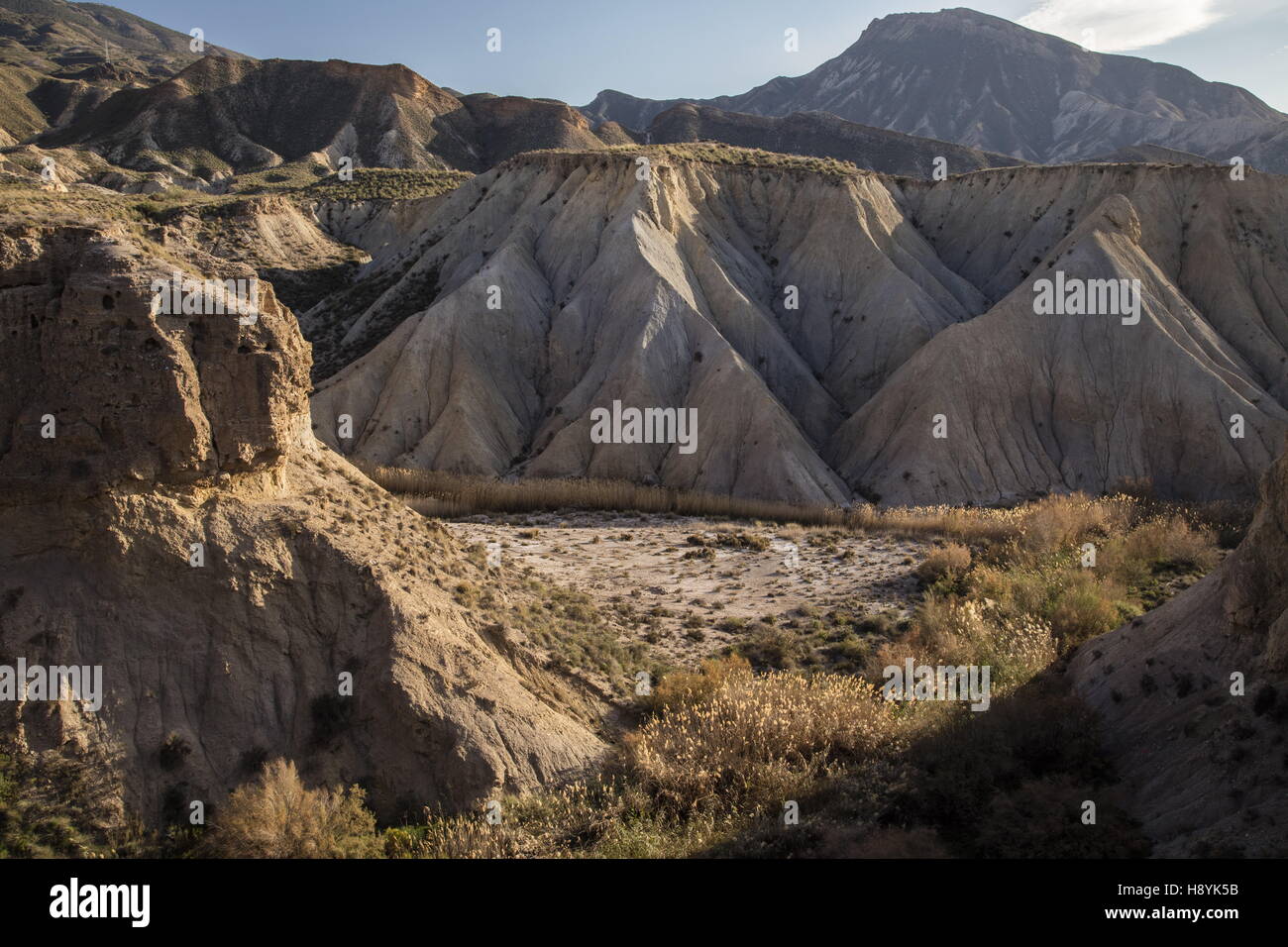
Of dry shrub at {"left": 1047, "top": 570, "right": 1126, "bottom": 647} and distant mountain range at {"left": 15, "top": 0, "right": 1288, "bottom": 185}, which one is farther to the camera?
distant mountain range at {"left": 15, "top": 0, "right": 1288, "bottom": 185}

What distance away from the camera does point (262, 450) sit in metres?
11.9

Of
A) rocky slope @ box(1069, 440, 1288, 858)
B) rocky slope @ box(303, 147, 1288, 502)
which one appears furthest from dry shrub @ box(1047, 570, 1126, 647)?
rocky slope @ box(303, 147, 1288, 502)

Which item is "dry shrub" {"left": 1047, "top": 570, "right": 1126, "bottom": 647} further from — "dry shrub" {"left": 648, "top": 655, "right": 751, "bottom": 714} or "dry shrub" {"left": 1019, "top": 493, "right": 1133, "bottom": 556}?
"dry shrub" {"left": 648, "top": 655, "right": 751, "bottom": 714}

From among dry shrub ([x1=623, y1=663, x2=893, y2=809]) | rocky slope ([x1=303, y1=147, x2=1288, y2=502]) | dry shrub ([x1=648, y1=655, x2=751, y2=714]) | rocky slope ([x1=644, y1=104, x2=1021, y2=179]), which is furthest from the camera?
rocky slope ([x1=644, y1=104, x2=1021, y2=179])

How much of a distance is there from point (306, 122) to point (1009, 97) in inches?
5246

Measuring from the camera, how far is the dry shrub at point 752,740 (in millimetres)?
11055

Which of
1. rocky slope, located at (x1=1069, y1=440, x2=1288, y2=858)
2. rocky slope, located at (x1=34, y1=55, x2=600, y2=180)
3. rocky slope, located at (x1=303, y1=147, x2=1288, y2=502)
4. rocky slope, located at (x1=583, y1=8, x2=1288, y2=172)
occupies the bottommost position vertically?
rocky slope, located at (x1=1069, y1=440, x2=1288, y2=858)

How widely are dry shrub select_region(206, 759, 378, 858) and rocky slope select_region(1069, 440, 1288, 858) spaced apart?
864 centimetres

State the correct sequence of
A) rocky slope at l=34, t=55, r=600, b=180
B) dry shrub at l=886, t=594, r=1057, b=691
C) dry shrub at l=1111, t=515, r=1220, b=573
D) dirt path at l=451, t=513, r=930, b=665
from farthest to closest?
rocky slope at l=34, t=55, r=600, b=180, dry shrub at l=1111, t=515, r=1220, b=573, dirt path at l=451, t=513, r=930, b=665, dry shrub at l=886, t=594, r=1057, b=691

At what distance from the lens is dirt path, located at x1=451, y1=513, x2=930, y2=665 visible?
61.9 feet

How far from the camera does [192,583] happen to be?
10.9 metres

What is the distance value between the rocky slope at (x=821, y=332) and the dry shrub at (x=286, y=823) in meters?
25.0

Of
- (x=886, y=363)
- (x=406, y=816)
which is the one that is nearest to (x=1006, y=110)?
(x=886, y=363)
